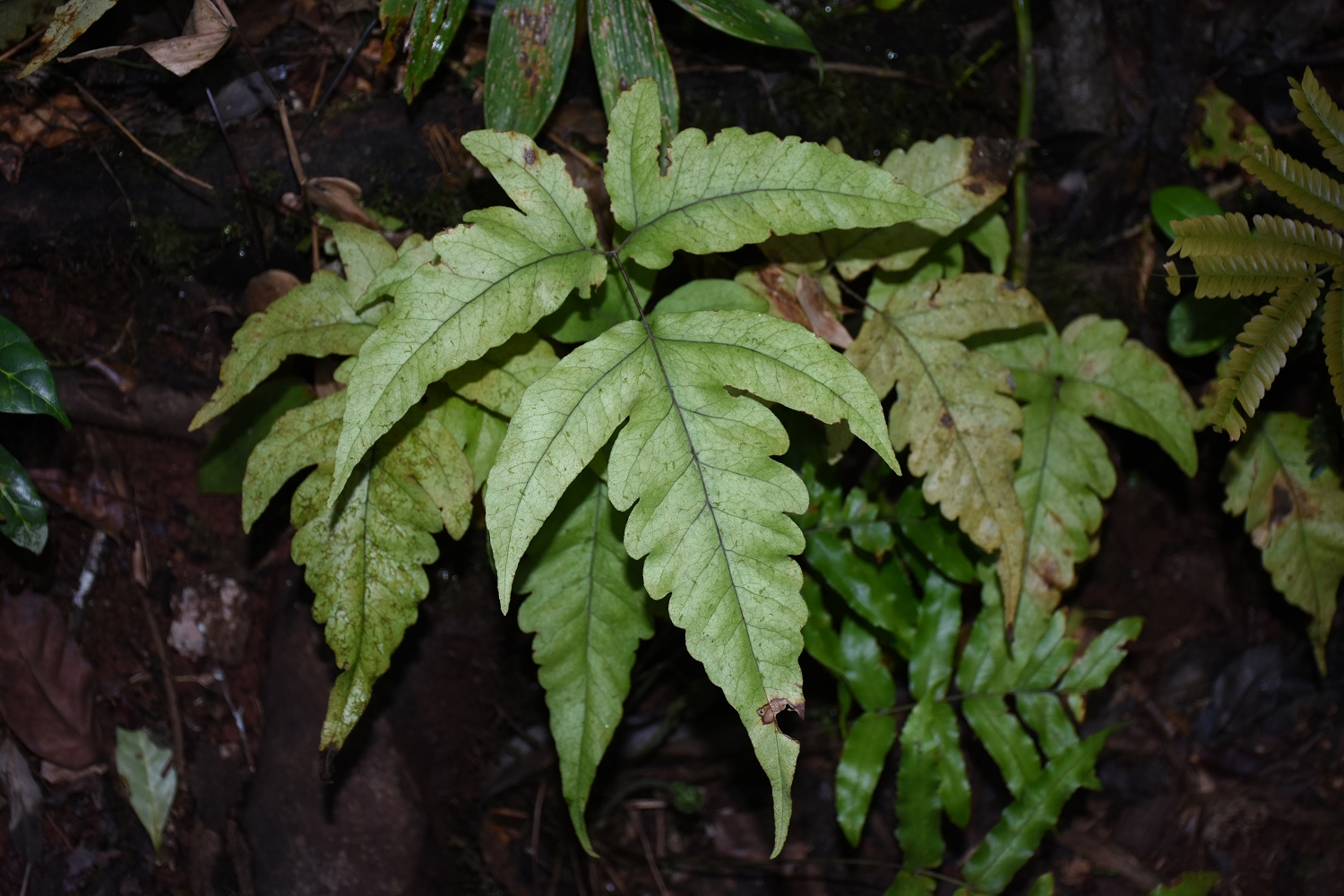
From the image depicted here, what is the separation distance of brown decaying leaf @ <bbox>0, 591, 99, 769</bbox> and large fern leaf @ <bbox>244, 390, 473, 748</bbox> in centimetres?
128

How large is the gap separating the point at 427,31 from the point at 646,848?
104 inches

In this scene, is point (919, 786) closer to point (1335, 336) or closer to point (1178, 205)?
point (1335, 336)

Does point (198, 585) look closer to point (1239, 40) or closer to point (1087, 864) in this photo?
point (1087, 864)

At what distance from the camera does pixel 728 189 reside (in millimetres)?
1837

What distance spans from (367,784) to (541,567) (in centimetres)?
111

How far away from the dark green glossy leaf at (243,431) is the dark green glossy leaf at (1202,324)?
8.00 ft

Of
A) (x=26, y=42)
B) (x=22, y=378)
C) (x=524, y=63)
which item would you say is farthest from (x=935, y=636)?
(x=26, y=42)

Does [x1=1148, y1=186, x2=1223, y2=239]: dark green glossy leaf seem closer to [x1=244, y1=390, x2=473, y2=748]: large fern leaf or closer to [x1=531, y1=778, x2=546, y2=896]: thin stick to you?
[x1=244, y1=390, x2=473, y2=748]: large fern leaf

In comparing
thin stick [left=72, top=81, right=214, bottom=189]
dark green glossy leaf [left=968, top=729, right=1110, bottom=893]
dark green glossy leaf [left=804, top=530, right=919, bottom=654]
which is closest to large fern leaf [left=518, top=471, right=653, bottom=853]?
dark green glossy leaf [left=804, top=530, right=919, bottom=654]

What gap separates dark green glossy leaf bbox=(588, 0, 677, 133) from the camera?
210 centimetres

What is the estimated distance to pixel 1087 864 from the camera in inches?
124

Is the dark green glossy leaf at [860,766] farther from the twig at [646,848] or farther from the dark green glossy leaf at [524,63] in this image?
the dark green glossy leaf at [524,63]

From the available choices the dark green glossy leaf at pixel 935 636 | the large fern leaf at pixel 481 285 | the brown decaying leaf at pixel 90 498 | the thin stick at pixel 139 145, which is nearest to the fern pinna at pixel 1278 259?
the dark green glossy leaf at pixel 935 636

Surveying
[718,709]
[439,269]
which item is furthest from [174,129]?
[718,709]
